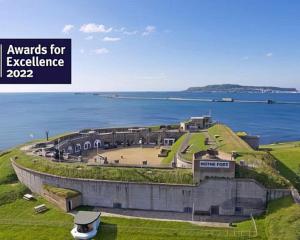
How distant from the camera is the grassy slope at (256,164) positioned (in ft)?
112

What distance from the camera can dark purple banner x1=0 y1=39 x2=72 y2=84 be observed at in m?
39.5

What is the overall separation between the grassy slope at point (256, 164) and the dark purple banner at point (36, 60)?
25091 mm

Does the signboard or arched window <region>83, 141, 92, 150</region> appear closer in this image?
the signboard

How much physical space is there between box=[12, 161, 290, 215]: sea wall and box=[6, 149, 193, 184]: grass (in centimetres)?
75

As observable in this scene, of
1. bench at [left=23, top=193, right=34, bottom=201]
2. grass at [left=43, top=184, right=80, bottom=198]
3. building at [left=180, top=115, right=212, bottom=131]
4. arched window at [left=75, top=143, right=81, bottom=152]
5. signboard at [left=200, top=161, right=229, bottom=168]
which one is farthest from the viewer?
building at [left=180, top=115, right=212, bottom=131]

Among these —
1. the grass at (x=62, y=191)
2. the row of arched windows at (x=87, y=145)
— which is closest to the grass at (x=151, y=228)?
the grass at (x=62, y=191)

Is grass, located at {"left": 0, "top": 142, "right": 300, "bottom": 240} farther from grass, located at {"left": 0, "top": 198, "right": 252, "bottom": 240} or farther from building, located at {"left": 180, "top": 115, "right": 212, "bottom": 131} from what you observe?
building, located at {"left": 180, "top": 115, "right": 212, "bottom": 131}

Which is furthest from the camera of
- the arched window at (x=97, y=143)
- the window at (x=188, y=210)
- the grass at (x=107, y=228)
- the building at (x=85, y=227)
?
the arched window at (x=97, y=143)

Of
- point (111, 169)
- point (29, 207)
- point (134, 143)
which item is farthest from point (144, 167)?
point (134, 143)

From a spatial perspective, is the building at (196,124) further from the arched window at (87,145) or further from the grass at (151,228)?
the grass at (151,228)

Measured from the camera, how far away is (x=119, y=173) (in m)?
37.2

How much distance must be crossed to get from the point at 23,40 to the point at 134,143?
33.5 m

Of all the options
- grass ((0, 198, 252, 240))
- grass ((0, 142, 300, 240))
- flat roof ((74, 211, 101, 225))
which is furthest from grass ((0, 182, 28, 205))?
flat roof ((74, 211, 101, 225))

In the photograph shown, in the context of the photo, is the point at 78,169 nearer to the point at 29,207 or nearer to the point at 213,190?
the point at 29,207
